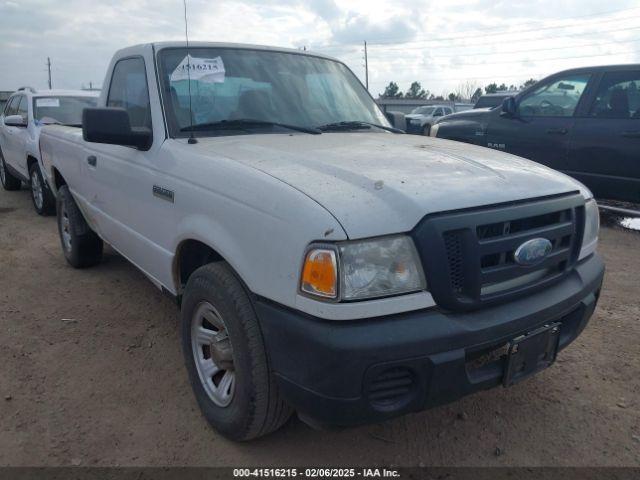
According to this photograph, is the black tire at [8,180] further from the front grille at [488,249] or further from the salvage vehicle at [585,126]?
the front grille at [488,249]

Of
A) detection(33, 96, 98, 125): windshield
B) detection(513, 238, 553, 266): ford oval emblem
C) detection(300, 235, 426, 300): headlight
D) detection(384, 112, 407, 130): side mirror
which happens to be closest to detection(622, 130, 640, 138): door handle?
detection(384, 112, 407, 130): side mirror

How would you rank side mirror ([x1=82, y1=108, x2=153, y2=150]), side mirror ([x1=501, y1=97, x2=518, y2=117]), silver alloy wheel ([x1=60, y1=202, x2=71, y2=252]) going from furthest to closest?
side mirror ([x1=501, y1=97, x2=518, y2=117]) < silver alloy wheel ([x1=60, y1=202, x2=71, y2=252]) < side mirror ([x1=82, y1=108, x2=153, y2=150])

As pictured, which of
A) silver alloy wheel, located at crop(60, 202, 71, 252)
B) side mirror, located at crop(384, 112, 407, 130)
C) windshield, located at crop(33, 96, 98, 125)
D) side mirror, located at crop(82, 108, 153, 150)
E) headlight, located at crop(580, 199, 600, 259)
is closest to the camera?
headlight, located at crop(580, 199, 600, 259)

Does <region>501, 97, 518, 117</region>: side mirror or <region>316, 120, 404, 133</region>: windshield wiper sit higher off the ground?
<region>501, 97, 518, 117</region>: side mirror

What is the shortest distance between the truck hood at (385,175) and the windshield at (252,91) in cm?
23

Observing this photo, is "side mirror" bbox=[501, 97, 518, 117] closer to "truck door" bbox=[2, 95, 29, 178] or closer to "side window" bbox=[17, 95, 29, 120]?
"truck door" bbox=[2, 95, 29, 178]

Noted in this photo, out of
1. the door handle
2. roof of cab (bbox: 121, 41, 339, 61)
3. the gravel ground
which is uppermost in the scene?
roof of cab (bbox: 121, 41, 339, 61)

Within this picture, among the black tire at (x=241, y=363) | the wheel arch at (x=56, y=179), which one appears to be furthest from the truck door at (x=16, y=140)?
the black tire at (x=241, y=363)

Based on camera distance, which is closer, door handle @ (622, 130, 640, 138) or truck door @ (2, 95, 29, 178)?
door handle @ (622, 130, 640, 138)

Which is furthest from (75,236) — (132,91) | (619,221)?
(619,221)

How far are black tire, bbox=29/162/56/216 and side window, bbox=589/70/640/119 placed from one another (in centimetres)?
711

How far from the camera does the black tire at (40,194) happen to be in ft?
23.4

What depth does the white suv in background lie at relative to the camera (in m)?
7.13

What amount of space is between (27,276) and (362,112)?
3463mm
